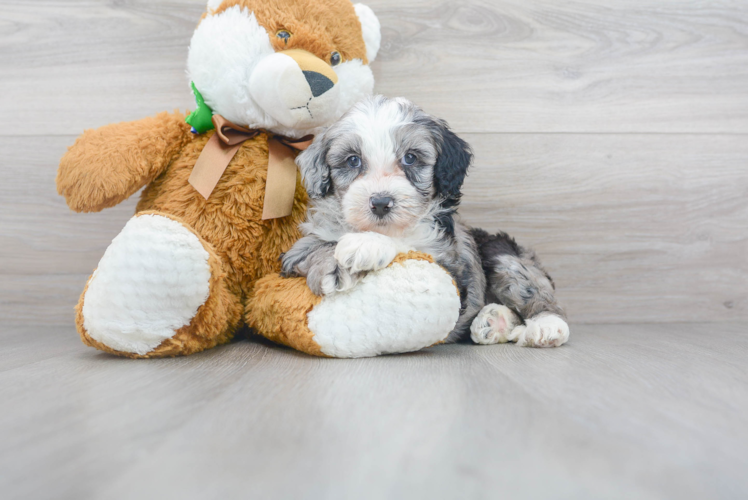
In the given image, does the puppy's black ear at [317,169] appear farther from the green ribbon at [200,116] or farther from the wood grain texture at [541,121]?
the wood grain texture at [541,121]

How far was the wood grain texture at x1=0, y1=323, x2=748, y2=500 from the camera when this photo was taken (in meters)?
0.70

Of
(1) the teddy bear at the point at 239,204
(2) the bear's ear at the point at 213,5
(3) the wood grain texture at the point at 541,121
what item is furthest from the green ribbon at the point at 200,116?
(3) the wood grain texture at the point at 541,121

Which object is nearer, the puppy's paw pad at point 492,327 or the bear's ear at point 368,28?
the puppy's paw pad at point 492,327

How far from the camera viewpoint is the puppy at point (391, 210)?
1329 mm

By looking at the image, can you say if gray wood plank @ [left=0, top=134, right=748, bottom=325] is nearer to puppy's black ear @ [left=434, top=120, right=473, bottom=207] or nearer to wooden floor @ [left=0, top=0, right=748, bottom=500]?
wooden floor @ [left=0, top=0, right=748, bottom=500]

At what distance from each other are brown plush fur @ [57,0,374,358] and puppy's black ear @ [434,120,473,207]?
412 millimetres

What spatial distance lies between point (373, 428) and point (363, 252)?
506 mm

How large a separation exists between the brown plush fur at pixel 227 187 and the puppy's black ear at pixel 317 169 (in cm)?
16

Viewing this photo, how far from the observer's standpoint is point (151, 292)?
4.08 feet

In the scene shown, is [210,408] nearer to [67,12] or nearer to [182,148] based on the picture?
[182,148]

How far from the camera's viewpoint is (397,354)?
1.38 metres

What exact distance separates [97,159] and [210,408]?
0.86 metres

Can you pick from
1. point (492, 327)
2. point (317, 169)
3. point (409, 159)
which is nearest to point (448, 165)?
point (409, 159)

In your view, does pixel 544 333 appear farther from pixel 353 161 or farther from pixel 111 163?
pixel 111 163
